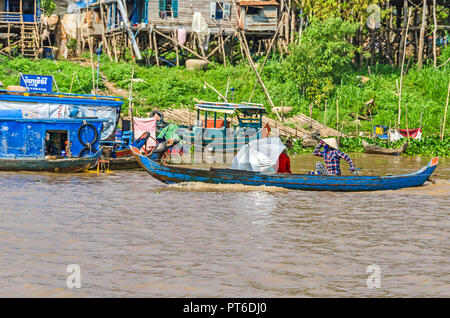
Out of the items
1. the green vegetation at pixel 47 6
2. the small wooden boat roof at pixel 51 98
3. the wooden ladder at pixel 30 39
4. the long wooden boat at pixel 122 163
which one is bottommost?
the long wooden boat at pixel 122 163

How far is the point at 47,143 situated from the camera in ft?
61.0

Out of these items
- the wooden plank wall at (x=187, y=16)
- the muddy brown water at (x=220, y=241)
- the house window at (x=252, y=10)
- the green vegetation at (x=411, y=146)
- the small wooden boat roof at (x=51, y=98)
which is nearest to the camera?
the muddy brown water at (x=220, y=241)

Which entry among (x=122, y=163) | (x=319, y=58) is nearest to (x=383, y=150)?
(x=319, y=58)

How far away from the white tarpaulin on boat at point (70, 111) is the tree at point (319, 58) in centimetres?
1237

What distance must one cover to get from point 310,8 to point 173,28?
753 centimetres

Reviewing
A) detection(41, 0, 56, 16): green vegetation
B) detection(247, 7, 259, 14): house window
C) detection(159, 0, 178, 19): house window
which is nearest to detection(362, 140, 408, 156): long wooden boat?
detection(247, 7, 259, 14): house window

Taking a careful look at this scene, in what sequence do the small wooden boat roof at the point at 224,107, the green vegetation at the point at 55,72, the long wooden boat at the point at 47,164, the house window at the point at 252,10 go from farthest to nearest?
the house window at the point at 252,10 → the green vegetation at the point at 55,72 → the small wooden boat roof at the point at 224,107 → the long wooden boat at the point at 47,164

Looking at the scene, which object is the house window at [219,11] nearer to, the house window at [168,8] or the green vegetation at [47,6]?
the house window at [168,8]

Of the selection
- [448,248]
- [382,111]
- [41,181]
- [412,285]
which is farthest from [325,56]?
[412,285]

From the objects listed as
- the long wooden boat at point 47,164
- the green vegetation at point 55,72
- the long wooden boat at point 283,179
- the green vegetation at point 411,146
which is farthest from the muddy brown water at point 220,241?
the green vegetation at point 55,72

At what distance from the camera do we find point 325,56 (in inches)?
1164

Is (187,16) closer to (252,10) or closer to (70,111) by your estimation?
(252,10)

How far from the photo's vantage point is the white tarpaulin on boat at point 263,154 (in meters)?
14.3

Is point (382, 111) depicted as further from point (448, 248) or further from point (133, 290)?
point (133, 290)
